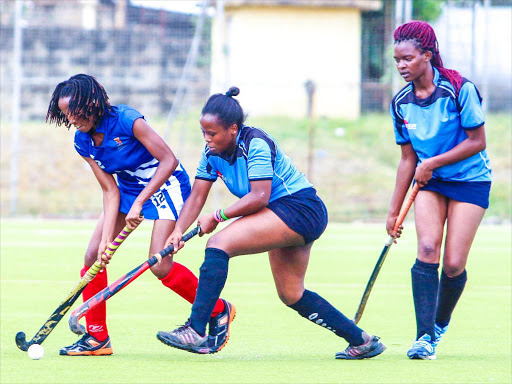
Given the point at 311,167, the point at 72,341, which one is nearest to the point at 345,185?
the point at 311,167

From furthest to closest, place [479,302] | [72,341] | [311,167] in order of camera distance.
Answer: [311,167] < [479,302] < [72,341]

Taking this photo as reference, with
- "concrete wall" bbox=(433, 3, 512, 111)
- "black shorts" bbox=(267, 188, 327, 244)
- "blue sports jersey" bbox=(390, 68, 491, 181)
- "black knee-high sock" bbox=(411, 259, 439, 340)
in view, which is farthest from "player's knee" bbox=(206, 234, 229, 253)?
"concrete wall" bbox=(433, 3, 512, 111)

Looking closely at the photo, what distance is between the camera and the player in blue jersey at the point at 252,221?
5453mm

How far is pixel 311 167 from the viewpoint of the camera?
757 inches

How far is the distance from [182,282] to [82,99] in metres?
1.25

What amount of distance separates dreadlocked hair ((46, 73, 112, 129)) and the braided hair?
2.32 feet

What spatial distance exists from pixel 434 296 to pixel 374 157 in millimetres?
14589

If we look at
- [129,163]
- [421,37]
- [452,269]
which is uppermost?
[421,37]

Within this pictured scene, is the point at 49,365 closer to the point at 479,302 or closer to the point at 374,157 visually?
the point at 479,302

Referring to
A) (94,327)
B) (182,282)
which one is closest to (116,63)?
(182,282)

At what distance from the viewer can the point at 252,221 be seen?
18.2 ft

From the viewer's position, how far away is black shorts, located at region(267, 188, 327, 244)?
5.60 metres

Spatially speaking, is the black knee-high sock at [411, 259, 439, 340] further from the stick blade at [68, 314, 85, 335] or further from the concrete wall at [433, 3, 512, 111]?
the concrete wall at [433, 3, 512, 111]

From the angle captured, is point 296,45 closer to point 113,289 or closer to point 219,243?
point 113,289
